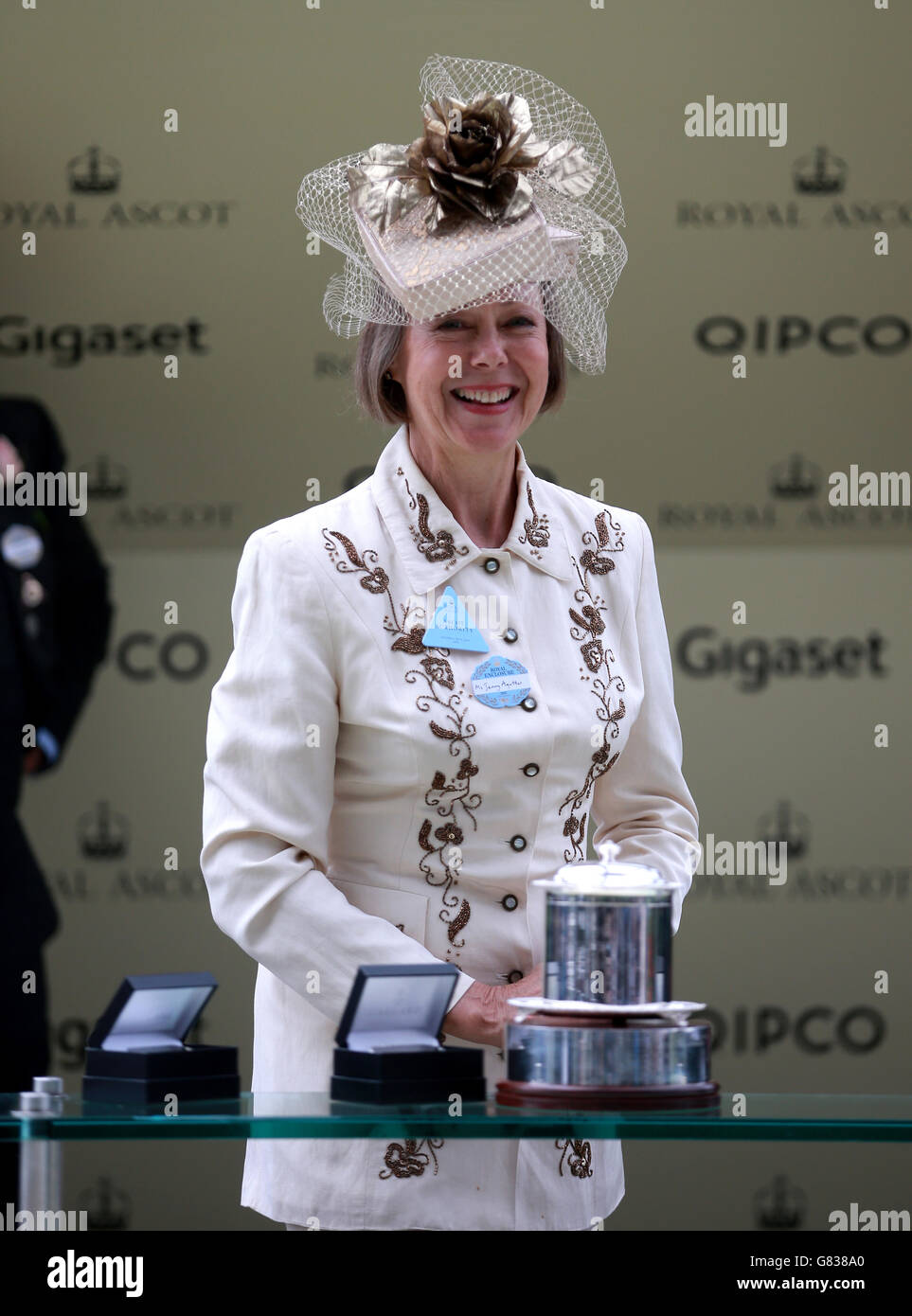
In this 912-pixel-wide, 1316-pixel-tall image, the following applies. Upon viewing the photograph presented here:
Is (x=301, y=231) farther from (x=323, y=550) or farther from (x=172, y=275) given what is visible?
(x=323, y=550)

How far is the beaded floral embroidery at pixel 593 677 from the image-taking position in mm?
2156

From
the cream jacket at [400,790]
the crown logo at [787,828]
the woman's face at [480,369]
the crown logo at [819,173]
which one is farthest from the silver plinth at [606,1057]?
the crown logo at [819,173]

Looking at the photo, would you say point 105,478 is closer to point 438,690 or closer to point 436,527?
point 436,527

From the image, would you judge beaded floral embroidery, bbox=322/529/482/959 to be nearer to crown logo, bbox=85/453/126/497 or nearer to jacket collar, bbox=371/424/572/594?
jacket collar, bbox=371/424/572/594

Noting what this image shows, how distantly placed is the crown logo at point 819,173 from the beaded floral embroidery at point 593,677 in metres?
2.52

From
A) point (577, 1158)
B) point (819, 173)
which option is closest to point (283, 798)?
point (577, 1158)

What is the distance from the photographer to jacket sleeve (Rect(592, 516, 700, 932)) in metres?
2.29

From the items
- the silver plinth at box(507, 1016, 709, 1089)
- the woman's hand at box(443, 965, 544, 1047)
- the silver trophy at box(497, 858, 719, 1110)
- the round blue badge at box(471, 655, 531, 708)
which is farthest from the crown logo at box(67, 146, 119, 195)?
the silver plinth at box(507, 1016, 709, 1089)

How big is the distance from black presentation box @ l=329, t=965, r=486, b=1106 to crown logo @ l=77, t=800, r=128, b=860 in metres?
3.01

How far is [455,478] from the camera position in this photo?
2217 millimetres

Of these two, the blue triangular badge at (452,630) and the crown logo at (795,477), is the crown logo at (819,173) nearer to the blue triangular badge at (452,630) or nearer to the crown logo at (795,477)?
the crown logo at (795,477)

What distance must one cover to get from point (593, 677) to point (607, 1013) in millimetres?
731

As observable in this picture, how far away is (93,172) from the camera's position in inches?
176
